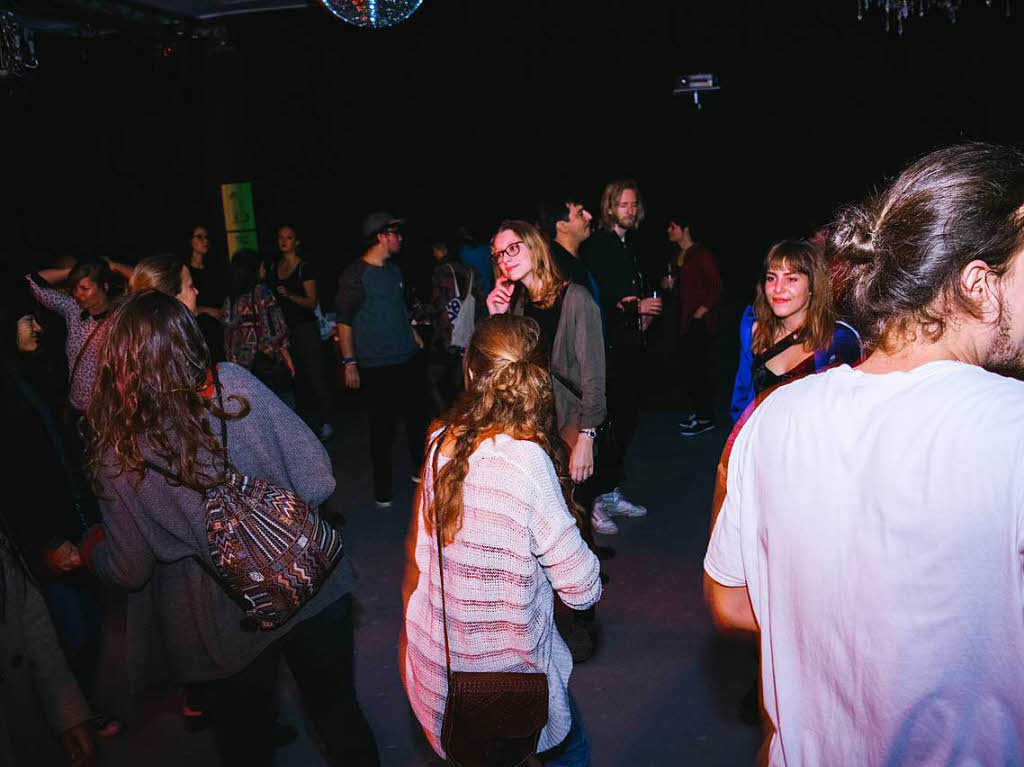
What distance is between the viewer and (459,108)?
9.03 meters

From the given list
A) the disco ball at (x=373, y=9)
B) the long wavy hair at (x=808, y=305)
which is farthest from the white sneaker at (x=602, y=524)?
the disco ball at (x=373, y=9)

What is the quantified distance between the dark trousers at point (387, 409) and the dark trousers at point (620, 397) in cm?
138

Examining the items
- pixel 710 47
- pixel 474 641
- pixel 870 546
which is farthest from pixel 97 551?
pixel 710 47

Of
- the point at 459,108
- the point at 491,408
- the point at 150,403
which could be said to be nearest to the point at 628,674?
the point at 491,408

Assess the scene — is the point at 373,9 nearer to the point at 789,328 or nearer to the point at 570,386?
the point at 570,386

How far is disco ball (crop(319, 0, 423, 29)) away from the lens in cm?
420

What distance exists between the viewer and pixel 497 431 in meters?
1.82

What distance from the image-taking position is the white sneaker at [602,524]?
436 centimetres

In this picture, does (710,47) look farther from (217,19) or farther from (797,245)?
(797,245)

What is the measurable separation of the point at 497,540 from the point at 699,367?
4620 millimetres

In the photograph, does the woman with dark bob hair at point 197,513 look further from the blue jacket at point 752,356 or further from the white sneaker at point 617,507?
the white sneaker at point 617,507

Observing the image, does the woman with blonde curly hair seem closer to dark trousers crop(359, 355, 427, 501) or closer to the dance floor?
the dance floor

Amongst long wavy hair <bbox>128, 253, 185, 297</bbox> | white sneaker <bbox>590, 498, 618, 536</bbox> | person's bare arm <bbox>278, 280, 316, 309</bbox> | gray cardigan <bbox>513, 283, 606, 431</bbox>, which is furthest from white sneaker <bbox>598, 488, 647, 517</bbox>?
person's bare arm <bbox>278, 280, 316, 309</bbox>

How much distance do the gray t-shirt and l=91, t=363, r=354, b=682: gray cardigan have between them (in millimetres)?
2681
